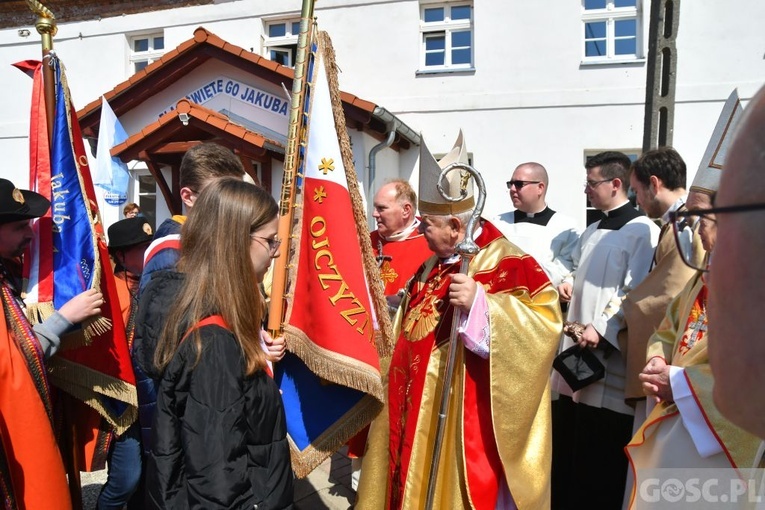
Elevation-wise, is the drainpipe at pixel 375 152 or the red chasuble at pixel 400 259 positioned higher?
the drainpipe at pixel 375 152

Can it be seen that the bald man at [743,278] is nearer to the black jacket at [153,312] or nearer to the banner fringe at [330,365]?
the black jacket at [153,312]

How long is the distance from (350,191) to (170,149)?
6627 millimetres

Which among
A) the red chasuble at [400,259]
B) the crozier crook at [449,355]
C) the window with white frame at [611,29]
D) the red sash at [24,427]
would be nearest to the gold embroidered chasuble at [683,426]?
the crozier crook at [449,355]

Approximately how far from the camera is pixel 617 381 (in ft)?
11.3

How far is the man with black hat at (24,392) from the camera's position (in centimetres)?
215

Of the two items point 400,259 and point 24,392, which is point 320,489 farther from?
point 24,392

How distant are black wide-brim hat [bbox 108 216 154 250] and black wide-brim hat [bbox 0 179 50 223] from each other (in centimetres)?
73

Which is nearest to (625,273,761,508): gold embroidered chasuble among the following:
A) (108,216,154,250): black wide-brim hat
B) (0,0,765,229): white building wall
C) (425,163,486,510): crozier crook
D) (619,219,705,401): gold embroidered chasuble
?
(619,219,705,401): gold embroidered chasuble

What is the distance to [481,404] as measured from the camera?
2.65 m

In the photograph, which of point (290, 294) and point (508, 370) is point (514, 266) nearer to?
point (508, 370)

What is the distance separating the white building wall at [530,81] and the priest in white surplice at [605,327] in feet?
17.7

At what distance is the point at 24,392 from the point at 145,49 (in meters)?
11.0

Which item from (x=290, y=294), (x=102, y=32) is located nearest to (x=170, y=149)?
(x=102, y=32)

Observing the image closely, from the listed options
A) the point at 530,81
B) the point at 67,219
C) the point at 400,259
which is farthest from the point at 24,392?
the point at 530,81
